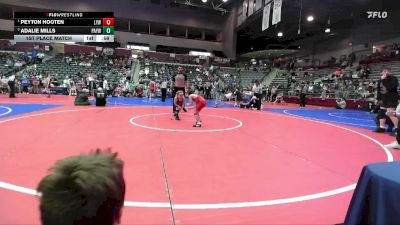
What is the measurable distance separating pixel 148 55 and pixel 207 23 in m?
9.78

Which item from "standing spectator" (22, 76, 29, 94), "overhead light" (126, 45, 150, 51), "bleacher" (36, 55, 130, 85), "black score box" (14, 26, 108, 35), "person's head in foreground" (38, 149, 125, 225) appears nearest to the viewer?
"person's head in foreground" (38, 149, 125, 225)

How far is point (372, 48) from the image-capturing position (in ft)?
91.5

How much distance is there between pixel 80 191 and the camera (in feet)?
3.10

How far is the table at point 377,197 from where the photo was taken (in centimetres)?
178

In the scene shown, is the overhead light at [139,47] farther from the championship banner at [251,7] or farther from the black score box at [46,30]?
the black score box at [46,30]

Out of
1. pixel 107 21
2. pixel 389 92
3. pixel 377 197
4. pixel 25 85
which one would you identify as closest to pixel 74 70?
pixel 25 85

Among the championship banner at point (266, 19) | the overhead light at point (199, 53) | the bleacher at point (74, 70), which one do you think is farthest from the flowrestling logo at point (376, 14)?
the overhead light at point (199, 53)

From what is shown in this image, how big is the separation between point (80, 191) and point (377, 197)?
182 centimetres

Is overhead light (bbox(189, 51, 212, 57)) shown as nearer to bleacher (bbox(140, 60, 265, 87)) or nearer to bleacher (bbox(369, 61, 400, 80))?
bleacher (bbox(140, 60, 265, 87))
